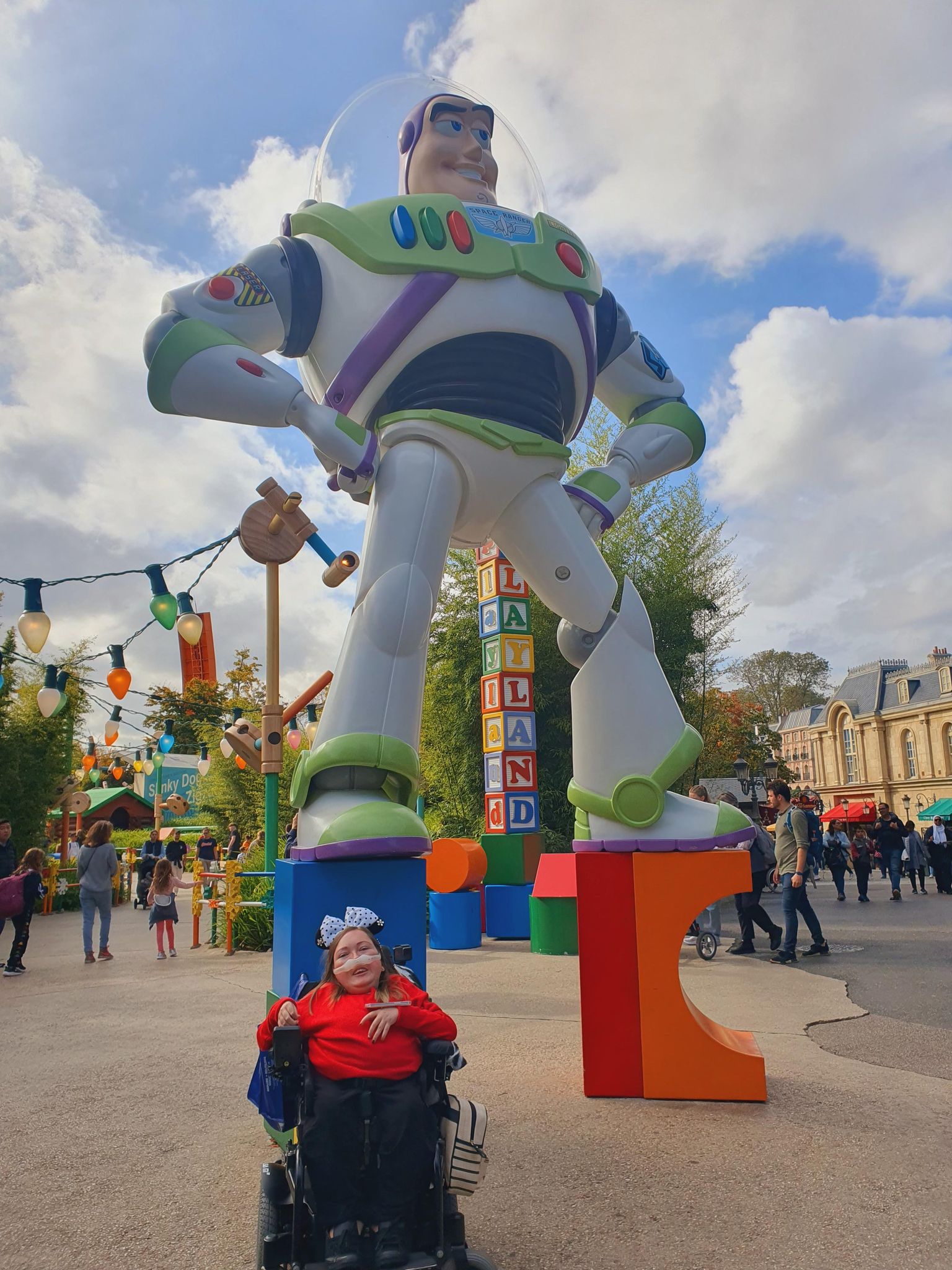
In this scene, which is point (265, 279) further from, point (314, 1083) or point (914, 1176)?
point (914, 1176)

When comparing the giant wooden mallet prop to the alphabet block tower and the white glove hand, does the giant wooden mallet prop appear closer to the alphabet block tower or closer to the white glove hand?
the white glove hand

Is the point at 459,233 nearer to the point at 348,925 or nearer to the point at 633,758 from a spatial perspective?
the point at 633,758

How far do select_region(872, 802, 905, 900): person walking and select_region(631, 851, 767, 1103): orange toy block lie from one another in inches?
424

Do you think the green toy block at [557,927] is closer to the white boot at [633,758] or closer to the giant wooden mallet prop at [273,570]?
the giant wooden mallet prop at [273,570]

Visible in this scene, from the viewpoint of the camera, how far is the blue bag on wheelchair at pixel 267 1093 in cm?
199

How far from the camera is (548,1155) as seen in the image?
2.63 m

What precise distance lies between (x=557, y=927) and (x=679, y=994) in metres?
3.81

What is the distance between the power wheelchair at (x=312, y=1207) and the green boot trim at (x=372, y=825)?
731mm

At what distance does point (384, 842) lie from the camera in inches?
100

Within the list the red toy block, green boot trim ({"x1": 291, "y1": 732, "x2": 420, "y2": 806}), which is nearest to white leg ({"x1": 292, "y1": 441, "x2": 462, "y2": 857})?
green boot trim ({"x1": 291, "y1": 732, "x2": 420, "y2": 806})

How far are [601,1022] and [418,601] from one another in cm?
166

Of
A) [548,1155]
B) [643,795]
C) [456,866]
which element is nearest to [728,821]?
[643,795]

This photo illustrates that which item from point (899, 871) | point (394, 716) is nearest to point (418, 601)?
point (394, 716)

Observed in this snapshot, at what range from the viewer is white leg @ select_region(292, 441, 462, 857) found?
268 centimetres
